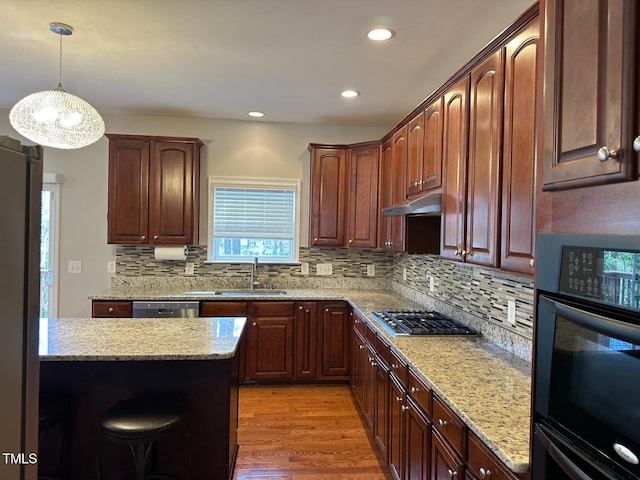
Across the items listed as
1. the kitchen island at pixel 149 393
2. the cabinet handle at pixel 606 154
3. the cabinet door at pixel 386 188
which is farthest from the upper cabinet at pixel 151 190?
the cabinet handle at pixel 606 154

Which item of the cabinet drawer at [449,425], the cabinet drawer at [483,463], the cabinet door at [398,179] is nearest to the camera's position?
the cabinet drawer at [483,463]

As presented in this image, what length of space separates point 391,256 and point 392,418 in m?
2.42

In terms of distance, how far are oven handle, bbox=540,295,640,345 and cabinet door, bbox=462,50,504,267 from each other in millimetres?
885

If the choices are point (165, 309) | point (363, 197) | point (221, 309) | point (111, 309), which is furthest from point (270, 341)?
point (363, 197)

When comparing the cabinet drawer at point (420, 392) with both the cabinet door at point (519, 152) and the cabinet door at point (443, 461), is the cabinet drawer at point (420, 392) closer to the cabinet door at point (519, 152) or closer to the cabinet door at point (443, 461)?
the cabinet door at point (443, 461)

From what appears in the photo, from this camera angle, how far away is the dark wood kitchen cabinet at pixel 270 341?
152 inches

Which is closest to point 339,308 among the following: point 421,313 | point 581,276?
point 421,313

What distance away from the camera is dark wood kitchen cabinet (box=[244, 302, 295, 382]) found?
152 inches

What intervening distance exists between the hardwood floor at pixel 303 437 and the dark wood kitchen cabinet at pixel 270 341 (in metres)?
0.16

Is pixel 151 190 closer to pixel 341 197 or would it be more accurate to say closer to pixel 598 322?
pixel 341 197

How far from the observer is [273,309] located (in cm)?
388

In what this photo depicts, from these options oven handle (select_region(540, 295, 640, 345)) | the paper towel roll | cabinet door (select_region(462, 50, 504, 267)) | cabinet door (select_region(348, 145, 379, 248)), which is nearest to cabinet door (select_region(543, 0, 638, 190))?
oven handle (select_region(540, 295, 640, 345))

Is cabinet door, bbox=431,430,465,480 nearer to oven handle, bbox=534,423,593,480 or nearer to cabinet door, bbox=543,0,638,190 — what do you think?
oven handle, bbox=534,423,593,480

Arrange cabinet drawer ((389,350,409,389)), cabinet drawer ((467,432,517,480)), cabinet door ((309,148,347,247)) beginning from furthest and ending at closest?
cabinet door ((309,148,347,247)) < cabinet drawer ((389,350,409,389)) < cabinet drawer ((467,432,517,480))
